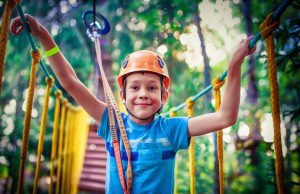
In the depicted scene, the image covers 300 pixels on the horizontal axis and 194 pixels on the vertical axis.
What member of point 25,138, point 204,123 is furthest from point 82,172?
point 204,123

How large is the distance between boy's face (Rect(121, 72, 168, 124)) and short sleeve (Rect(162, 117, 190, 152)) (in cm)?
12

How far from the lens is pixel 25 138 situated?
4.00ft

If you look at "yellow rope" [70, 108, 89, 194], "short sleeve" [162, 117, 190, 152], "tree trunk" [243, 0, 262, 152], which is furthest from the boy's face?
"tree trunk" [243, 0, 262, 152]

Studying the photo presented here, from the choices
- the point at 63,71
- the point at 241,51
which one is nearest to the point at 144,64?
the point at 63,71

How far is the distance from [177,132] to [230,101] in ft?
1.17

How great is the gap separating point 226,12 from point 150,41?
66.4 inches

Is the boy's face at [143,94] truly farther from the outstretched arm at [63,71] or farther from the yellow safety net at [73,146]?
the yellow safety net at [73,146]

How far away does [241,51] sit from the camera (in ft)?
3.14

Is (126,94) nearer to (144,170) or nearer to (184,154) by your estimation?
(144,170)

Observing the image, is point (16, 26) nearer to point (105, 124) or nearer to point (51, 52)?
point (51, 52)

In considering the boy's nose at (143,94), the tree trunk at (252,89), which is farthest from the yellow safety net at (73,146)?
the tree trunk at (252,89)

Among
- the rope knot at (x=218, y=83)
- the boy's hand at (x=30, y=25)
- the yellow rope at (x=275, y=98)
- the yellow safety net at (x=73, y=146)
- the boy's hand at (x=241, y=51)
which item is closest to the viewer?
the yellow rope at (x=275, y=98)

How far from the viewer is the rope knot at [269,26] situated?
2.69 feet

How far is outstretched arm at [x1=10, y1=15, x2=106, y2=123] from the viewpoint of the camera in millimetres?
1153
